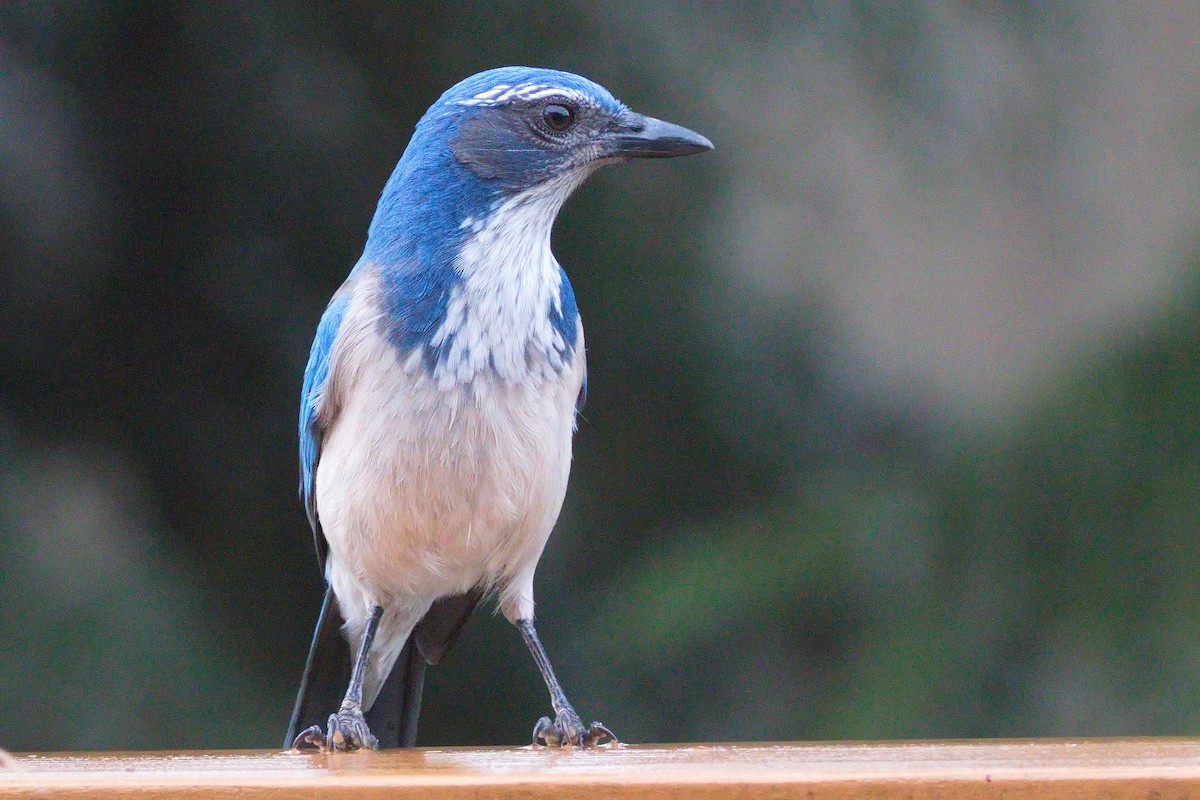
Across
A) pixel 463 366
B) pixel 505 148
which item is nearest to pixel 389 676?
pixel 463 366

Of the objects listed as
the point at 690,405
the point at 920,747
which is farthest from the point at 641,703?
the point at 920,747

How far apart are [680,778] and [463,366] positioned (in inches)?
43.6

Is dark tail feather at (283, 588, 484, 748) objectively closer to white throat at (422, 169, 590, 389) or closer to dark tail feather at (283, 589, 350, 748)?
dark tail feather at (283, 589, 350, 748)

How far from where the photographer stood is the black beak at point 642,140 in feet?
9.57

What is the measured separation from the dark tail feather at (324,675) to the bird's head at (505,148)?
2.84 ft

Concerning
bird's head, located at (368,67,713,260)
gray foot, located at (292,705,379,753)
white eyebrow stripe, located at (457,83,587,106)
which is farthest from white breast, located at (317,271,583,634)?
white eyebrow stripe, located at (457,83,587,106)

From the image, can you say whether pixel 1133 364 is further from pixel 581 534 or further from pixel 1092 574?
pixel 581 534

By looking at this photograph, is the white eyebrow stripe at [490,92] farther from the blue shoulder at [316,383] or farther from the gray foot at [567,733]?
the gray foot at [567,733]

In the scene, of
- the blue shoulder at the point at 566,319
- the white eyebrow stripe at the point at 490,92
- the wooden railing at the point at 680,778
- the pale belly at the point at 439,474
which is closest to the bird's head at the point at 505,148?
the white eyebrow stripe at the point at 490,92

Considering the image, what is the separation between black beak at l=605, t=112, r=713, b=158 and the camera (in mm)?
2918

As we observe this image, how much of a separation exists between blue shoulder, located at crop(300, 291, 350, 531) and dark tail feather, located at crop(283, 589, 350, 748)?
267mm

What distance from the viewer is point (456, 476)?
271 centimetres

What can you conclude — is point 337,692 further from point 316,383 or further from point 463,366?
point 463,366

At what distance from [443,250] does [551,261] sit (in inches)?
8.7
